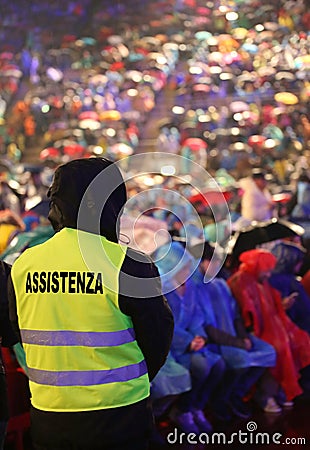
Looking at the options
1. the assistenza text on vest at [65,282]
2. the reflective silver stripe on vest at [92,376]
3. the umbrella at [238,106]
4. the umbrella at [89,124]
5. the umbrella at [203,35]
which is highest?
the assistenza text on vest at [65,282]

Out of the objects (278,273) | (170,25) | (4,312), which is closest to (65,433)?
(4,312)

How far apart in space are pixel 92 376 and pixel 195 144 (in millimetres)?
7907

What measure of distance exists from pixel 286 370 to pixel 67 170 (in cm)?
294

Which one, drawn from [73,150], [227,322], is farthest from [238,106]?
[227,322]

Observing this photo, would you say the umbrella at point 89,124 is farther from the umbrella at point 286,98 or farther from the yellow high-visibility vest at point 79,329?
the yellow high-visibility vest at point 79,329

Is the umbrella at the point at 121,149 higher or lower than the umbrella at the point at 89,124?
lower

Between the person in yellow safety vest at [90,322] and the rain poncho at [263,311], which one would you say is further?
the rain poncho at [263,311]

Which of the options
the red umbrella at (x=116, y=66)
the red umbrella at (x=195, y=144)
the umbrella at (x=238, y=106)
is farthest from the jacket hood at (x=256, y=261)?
the red umbrella at (x=116, y=66)

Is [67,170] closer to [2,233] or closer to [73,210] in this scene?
[73,210]

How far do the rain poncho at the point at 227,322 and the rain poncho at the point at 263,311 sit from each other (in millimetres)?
99

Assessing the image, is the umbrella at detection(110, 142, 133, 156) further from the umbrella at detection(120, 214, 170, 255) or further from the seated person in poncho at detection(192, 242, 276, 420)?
the seated person in poncho at detection(192, 242, 276, 420)

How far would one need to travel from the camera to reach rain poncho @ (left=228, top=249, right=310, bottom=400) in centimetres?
501

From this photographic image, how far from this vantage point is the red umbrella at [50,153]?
34.0ft

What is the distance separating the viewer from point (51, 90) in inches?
420
